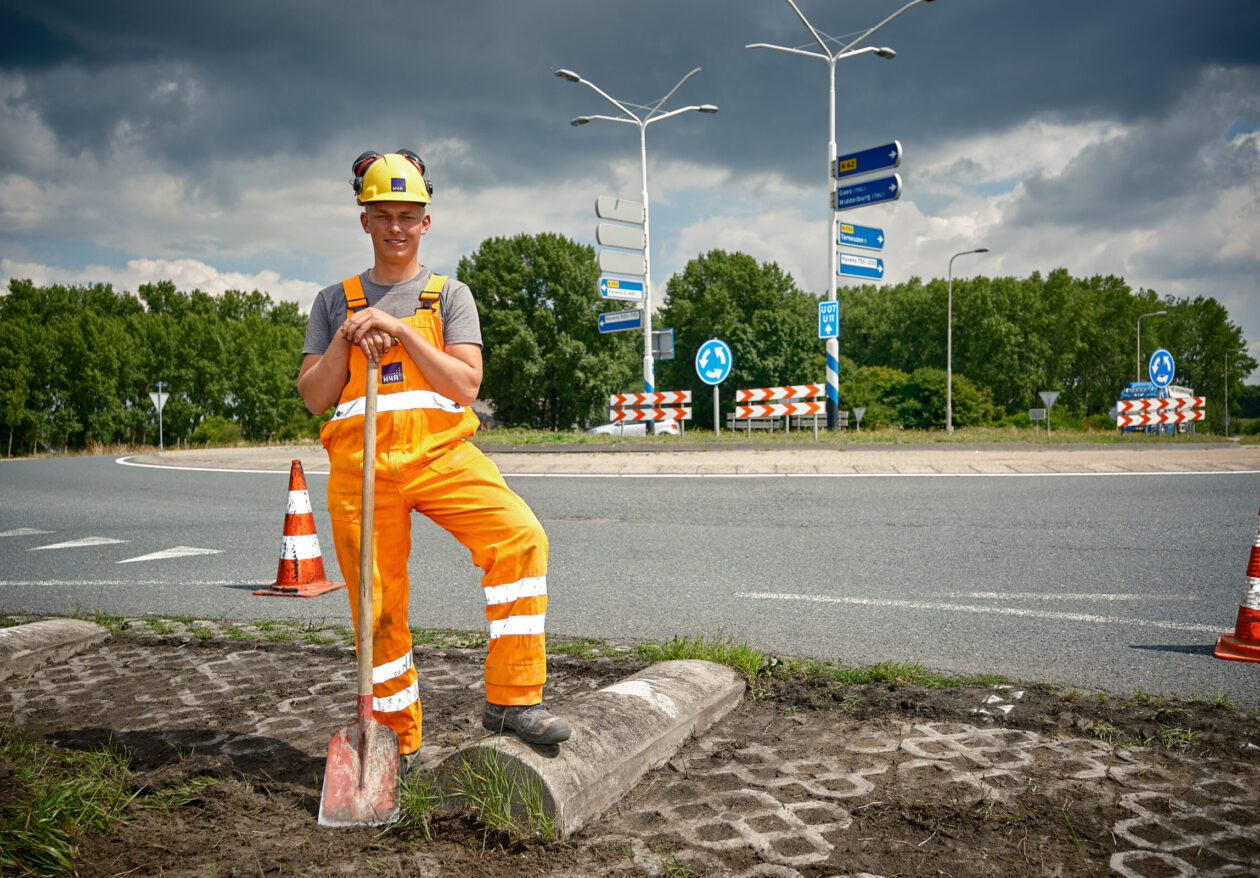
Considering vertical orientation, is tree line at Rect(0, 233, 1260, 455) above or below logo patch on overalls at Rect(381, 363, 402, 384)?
above

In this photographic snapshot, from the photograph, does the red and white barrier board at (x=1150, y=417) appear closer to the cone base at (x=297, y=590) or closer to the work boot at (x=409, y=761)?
the cone base at (x=297, y=590)

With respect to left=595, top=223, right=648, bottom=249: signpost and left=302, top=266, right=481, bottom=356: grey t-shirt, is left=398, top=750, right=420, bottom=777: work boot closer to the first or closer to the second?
left=302, top=266, right=481, bottom=356: grey t-shirt

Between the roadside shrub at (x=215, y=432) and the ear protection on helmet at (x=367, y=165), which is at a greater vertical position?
the ear protection on helmet at (x=367, y=165)

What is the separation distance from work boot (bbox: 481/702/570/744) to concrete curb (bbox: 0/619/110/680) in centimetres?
285

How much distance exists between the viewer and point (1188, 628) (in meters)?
4.69

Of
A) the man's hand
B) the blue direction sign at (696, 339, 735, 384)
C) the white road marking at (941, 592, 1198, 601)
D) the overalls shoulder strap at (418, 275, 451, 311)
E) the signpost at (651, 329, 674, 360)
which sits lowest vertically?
the white road marking at (941, 592, 1198, 601)

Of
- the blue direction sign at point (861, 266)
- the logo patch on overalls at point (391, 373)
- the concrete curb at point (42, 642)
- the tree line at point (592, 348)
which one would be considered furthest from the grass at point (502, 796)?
the tree line at point (592, 348)

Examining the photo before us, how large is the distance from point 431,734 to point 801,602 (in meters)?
2.87

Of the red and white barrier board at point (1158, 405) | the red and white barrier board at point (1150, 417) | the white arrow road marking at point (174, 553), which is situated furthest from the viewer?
the red and white barrier board at point (1158, 405)

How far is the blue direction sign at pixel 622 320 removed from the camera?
76.2 ft

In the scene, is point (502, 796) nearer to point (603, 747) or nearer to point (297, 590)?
point (603, 747)

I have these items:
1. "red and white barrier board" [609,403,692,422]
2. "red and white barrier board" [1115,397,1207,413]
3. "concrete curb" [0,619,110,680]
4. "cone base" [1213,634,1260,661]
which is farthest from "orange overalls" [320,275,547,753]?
"red and white barrier board" [1115,397,1207,413]

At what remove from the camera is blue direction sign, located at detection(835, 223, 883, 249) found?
20.3 m

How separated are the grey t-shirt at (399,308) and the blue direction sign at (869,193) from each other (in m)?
18.0
